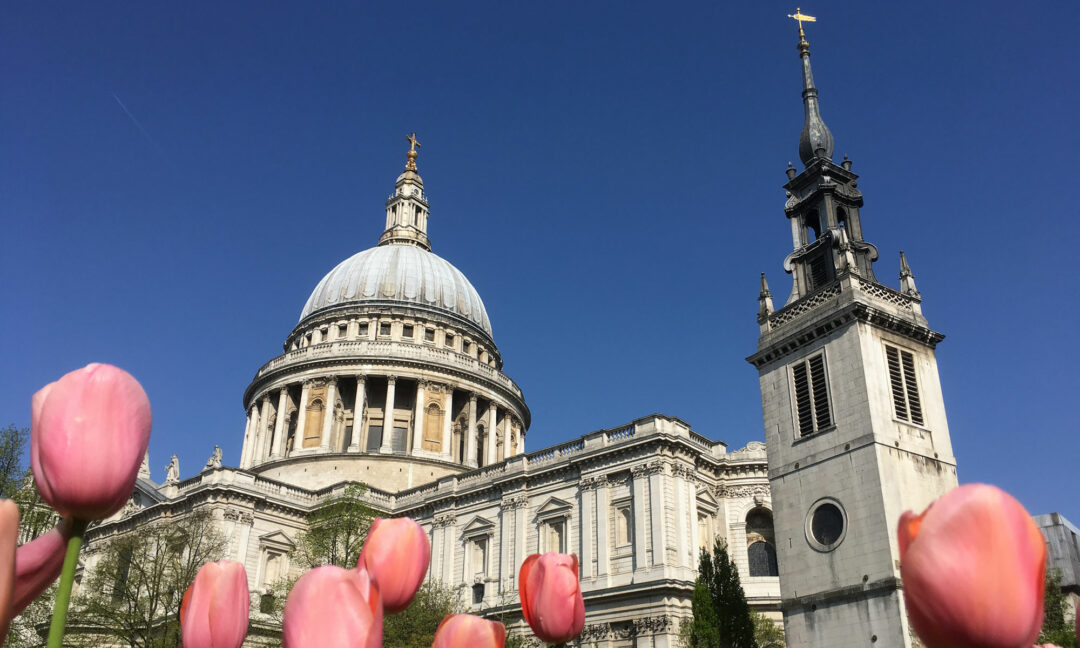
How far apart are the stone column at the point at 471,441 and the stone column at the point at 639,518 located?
25.4 m

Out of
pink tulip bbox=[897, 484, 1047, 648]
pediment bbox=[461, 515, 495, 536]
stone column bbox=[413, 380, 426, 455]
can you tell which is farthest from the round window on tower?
stone column bbox=[413, 380, 426, 455]

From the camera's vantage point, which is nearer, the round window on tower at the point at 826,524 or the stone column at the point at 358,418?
the round window on tower at the point at 826,524

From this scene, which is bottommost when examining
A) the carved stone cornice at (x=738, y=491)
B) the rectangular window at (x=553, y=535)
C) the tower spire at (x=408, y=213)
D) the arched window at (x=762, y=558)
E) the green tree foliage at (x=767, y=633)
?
the green tree foliage at (x=767, y=633)

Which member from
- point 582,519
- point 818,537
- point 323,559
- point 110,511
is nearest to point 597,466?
point 582,519

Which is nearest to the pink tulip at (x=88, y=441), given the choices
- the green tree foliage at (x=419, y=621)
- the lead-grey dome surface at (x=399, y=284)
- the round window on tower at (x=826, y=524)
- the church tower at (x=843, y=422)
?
the church tower at (x=843, y=422)

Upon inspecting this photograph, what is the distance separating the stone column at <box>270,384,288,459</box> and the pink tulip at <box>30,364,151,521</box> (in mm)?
Result: 69977

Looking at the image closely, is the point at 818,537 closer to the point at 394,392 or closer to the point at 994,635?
the point at 994,635

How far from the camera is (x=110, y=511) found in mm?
2881

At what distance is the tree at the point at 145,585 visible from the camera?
38062mm

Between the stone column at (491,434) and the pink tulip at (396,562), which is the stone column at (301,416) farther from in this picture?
the pink tulip at (396,562)

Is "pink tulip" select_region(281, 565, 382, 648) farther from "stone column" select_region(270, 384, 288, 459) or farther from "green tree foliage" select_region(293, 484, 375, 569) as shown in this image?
"stone column" select_region(270, 384, 288, 459)

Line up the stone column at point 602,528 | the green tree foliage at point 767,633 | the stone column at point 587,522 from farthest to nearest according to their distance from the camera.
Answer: the stone column at point 587,522
the stone column at point 602,528
the green tree foliage at point 767,633

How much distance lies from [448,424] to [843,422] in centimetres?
4410

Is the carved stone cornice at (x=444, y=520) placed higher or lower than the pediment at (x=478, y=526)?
higher
